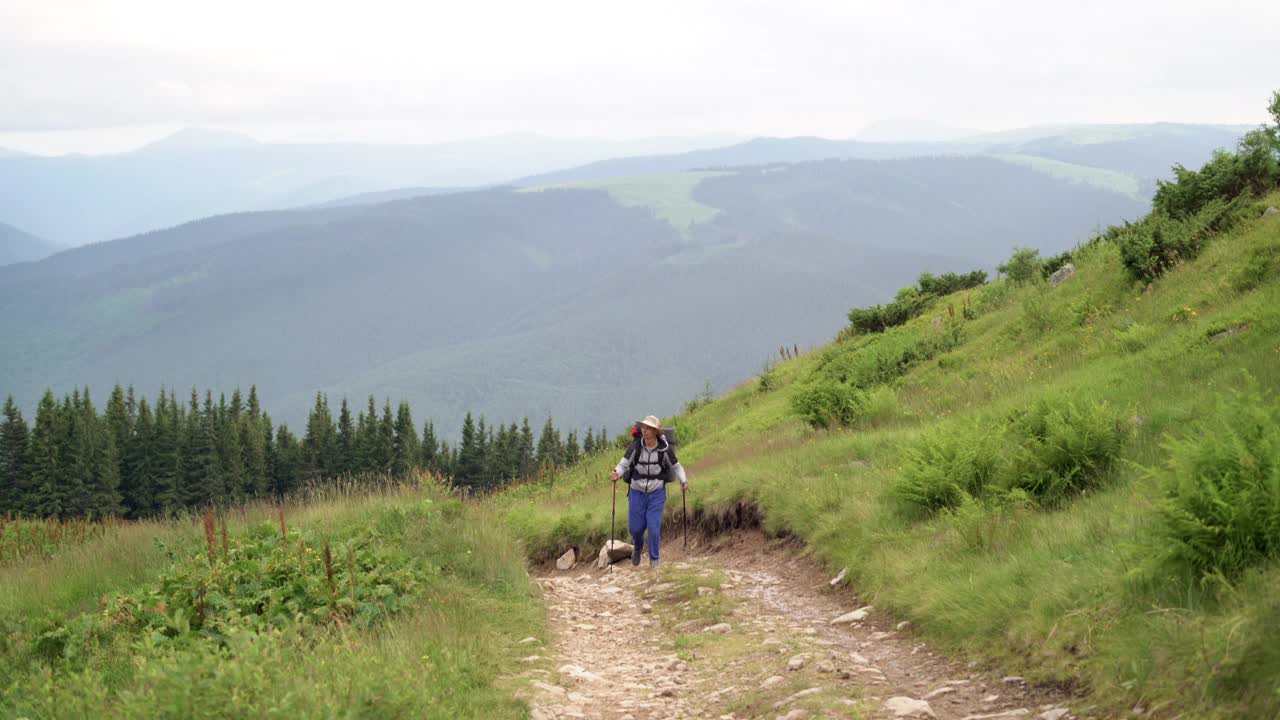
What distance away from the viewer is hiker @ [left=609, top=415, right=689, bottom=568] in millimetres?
12953

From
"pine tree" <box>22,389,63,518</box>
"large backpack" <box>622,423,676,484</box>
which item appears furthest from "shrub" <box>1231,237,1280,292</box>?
"pine tree" <box>22,389,63,518</box>

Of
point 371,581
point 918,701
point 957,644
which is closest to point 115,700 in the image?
point 371,581

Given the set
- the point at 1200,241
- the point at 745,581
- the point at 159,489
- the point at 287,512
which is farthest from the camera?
the point at 159,489

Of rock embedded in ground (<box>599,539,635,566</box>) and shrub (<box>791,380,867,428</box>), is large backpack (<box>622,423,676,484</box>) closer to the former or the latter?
rock embedded in ground (<box>599,539,635,566</box>)

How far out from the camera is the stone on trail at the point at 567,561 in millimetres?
15742

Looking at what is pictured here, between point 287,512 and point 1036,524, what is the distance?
967 centimetres

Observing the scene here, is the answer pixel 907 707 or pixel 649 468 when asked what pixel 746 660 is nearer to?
pixel 907 707

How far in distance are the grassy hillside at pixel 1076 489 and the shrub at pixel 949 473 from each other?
0.03m

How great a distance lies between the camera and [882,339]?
2716 centimetres

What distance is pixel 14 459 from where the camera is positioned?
89.2 m

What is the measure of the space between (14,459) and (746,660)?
104 meters

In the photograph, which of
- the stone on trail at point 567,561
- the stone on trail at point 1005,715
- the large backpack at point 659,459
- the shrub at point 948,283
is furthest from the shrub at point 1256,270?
the shrub at point 948,283

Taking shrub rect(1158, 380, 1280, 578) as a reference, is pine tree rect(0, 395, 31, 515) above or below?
below

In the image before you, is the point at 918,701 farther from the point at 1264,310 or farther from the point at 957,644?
the point at 1264,310
